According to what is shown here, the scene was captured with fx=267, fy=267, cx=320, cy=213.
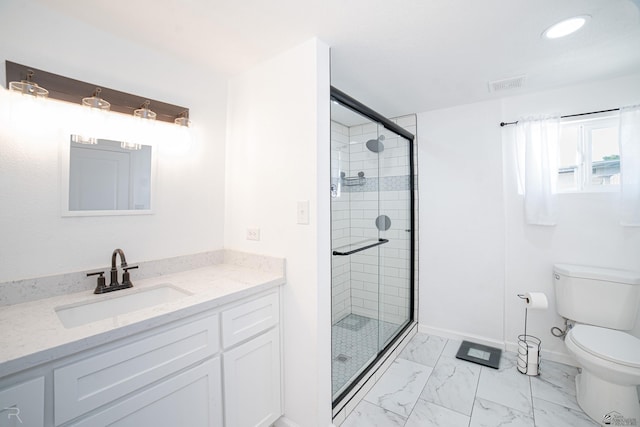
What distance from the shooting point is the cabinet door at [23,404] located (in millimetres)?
763

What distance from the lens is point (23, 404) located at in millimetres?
789

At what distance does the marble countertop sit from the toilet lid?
1.90m

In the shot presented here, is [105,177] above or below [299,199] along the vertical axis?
above

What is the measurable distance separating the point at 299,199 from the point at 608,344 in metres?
2.05

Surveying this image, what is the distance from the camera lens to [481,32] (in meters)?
1.45

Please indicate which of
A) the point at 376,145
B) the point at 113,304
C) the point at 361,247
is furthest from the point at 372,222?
the point at 113,304

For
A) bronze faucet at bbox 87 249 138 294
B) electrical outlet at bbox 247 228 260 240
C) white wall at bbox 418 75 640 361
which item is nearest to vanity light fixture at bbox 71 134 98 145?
bronze faucet at bbox 87 249 138 294

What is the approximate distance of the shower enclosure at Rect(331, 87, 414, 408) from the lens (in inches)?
76.9

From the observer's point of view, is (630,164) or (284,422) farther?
(630,164)

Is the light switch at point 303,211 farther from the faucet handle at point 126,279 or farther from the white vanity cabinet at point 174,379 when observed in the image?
the faucet handle at point 126,279

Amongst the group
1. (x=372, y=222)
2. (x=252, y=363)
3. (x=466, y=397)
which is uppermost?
(x=372, y=222)

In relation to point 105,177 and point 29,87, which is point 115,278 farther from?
point 29,87

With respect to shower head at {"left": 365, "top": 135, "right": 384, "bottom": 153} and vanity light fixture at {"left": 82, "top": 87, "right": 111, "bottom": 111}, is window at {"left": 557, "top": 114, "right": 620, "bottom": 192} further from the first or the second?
vanity light fixture at {"left": 82, "top": 87, "right": 111, "bottom": 111}

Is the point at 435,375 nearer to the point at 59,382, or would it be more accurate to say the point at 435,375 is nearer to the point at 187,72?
the point at 59,382
